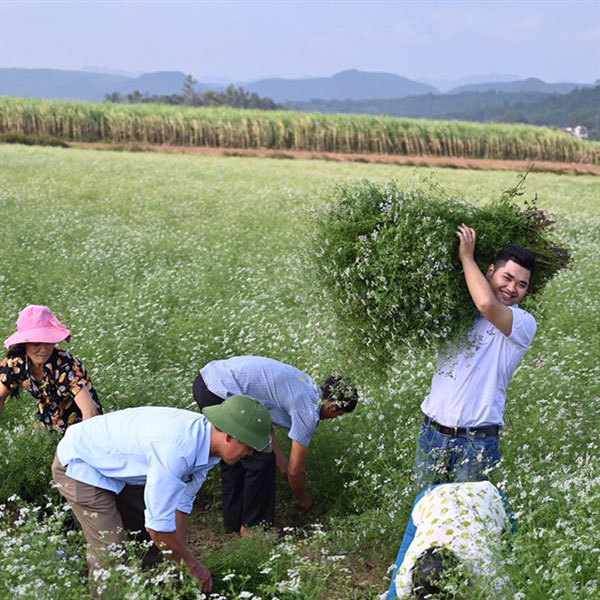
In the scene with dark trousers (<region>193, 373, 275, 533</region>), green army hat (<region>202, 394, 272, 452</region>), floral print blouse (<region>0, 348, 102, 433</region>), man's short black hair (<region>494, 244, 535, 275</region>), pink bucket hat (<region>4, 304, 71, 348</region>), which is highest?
man's short black hair (<region>494, 244, 535, 275</region>)

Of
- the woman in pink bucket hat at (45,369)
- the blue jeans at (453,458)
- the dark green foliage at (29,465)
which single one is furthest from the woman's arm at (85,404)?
the blue jeans at (453,458)

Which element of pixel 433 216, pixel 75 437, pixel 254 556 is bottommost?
pixel 254 556

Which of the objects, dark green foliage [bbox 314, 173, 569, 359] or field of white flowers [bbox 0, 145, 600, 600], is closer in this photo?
field of white flowers [bbox 0, 145, 600, 600]

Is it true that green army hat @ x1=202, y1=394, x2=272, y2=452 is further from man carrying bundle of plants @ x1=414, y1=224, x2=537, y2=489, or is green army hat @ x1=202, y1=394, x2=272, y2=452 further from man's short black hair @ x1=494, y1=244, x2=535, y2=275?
man's short black hair @ x1=494, y1=244, x2=535, y2=275

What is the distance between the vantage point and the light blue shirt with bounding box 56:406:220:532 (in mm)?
4090

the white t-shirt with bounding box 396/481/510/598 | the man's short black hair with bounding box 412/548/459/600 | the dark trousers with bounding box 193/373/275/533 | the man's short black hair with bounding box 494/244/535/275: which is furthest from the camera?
the dark trousers with bounding box 193/373/275/533

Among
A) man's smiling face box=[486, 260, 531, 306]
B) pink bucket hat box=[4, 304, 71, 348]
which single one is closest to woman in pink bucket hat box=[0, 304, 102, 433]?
pink bucket hat box=[4, 304, 71, 348]

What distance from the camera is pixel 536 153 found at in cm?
4888

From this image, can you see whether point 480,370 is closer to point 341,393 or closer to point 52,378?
point 341,393

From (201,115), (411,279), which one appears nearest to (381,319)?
(411,279)

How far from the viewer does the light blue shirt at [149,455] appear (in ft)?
13.4

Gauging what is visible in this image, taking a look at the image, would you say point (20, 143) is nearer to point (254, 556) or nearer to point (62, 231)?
point (62, 231)

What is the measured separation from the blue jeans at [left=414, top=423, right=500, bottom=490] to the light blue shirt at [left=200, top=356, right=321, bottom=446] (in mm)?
920

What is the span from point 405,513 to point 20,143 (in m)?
40.4
